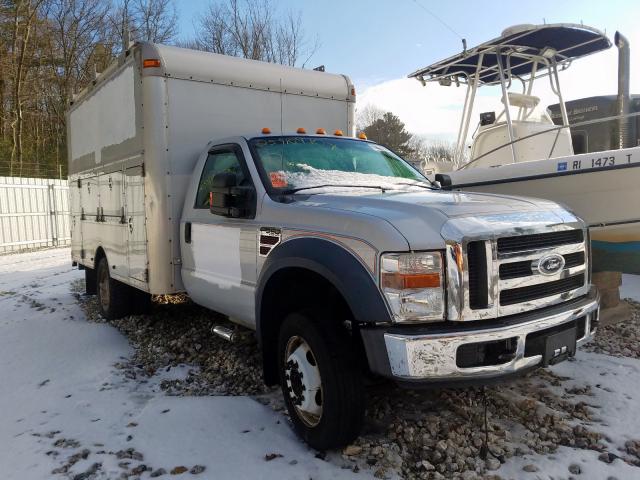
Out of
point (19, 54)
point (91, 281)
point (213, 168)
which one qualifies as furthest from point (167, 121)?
point (19, 54)

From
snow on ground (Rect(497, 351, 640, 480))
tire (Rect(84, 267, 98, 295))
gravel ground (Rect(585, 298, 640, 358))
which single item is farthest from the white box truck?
gravel ground (Rect(585, 298, 640, 358))

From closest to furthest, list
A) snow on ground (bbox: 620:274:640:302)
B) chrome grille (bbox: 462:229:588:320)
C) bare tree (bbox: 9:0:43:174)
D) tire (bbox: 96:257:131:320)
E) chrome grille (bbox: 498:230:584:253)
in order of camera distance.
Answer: chrome grille (bbox: 462:229:588:320) < chrome grille (bbox: 498:230:584:253) < tire (bbox: 96:257:131:320) < snow on ground (bbox: 620:274:640:302) < bare tree (bbox: 9:0:43:174)

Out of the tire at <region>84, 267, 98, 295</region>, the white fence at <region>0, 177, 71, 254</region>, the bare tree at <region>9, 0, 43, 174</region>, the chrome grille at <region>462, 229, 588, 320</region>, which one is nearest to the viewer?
the chrome grille at <region>462, 229, 588, 320</region>

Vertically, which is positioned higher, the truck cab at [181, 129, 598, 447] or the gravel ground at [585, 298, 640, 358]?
the truck cab at [181, 129, 598, 447]

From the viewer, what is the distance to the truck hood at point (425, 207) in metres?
2.69

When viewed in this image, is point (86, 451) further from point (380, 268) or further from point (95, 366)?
point (380, 268)

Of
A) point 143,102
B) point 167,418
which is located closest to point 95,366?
point 167,418

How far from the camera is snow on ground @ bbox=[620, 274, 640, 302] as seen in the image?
673 cm

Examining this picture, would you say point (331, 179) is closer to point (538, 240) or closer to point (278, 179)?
point (278, 179)

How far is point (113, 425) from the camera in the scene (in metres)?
3.55

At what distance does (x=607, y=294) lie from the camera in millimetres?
5109

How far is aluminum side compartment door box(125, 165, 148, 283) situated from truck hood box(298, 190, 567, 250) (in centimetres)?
211

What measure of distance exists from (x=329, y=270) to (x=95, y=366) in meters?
2.89

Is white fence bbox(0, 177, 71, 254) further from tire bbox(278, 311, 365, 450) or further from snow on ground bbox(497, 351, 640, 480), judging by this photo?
snow on ground bbox(497, 351, 640, 480)
